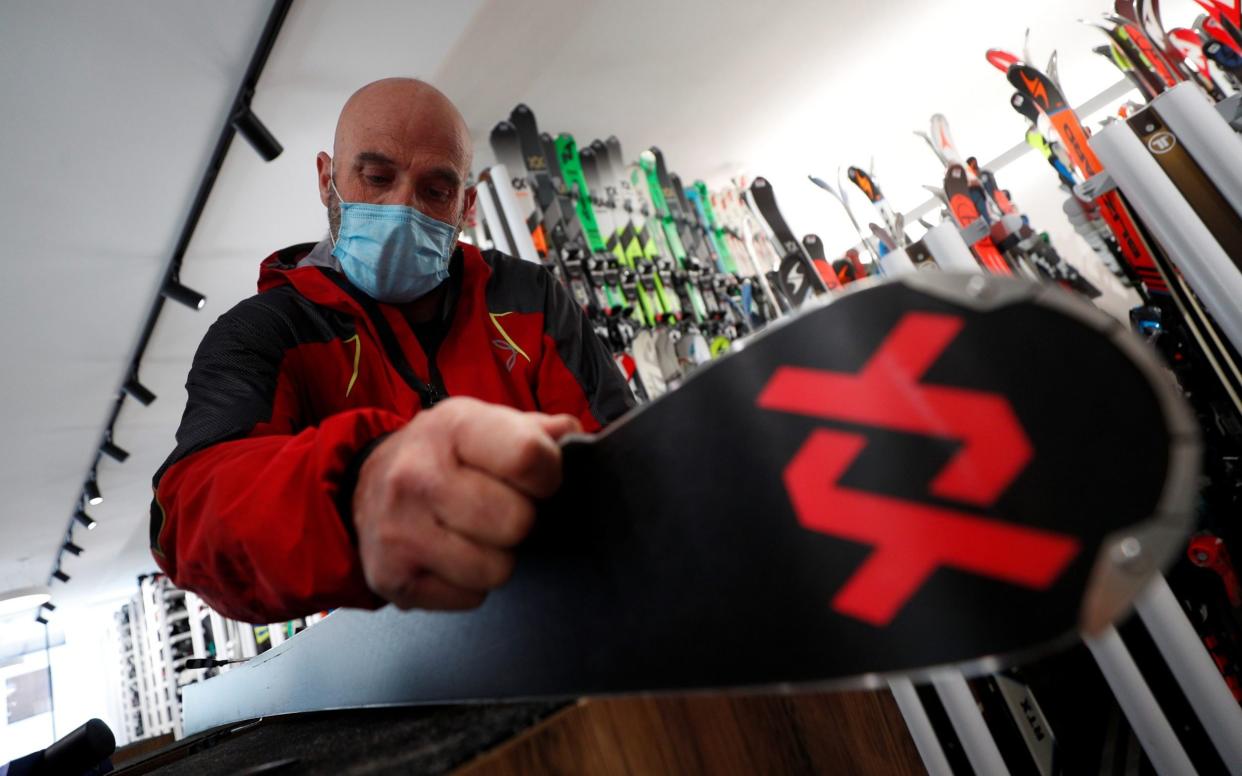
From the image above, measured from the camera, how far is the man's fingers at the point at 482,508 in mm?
348

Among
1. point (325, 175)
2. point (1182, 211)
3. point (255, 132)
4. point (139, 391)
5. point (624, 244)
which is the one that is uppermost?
point (139, 391)

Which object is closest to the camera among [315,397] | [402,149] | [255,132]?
[315,397]

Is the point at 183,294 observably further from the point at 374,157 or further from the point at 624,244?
the point at 374,157

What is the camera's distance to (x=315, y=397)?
99cm

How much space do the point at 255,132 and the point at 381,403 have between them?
6.38 feet

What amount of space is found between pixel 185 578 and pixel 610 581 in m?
0.36

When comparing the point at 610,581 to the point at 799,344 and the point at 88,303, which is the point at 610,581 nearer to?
the point at 799,344

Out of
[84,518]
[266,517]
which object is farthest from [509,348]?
[84,518]

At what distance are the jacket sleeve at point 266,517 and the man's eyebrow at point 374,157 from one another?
0.71m

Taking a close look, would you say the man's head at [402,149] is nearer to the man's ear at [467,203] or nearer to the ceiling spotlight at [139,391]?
the man's ear at [467,203]

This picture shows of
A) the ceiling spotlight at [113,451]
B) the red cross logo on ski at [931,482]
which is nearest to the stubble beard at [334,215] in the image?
the red cross logo on ski at [931,482]

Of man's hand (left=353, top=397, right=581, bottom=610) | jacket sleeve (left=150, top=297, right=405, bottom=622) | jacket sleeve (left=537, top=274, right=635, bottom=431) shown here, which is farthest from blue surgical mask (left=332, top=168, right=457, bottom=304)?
man's hand (left=353, top=397, right=581, bottom=610)

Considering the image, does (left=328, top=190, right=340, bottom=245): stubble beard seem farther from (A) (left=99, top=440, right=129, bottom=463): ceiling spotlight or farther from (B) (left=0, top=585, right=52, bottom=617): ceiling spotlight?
(B) (left=0, top=585, right=52, bottom=617): ceiling spotlight

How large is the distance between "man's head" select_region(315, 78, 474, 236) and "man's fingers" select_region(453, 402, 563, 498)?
974 millimetres
